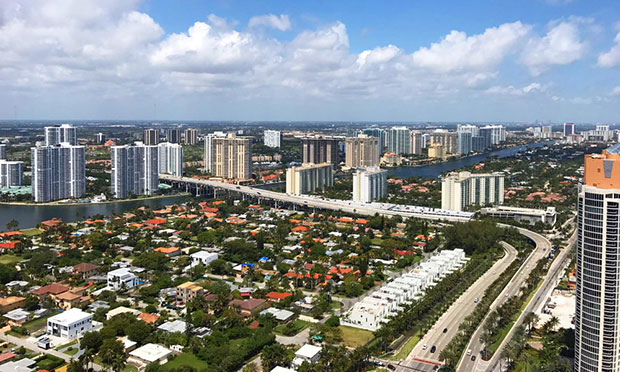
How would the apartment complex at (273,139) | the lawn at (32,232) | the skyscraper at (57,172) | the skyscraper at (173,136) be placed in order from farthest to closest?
the skyscraper at (173,136) < the apartment complex at (273,139) < the skyscraper at (57,172) < the lawn at (32,232)

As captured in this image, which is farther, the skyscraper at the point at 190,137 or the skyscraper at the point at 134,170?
the skyscraper at the point at 190,137

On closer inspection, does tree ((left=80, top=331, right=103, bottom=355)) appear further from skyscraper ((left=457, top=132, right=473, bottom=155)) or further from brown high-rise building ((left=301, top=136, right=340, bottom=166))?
skyscraper ((left=457, top=132, right=473, bottom=155))

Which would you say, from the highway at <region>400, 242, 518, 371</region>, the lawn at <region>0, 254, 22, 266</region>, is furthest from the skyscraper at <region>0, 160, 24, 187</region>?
the highway at <region>400, 242, 518, 371</region>

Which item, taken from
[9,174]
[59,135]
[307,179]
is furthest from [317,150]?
[9,174]

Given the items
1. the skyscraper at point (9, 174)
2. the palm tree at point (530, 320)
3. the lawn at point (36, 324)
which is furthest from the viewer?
the skyscraper at point (9, 174)

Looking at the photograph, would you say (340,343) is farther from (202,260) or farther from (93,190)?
(93,190)

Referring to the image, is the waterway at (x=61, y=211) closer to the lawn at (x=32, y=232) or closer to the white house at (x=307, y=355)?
the lawn at (x=32, y=232)

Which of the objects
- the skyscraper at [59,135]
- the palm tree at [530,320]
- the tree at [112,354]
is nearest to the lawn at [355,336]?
the palm tree at [530,320]

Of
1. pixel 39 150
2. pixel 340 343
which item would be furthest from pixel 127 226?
pixel 340 343
